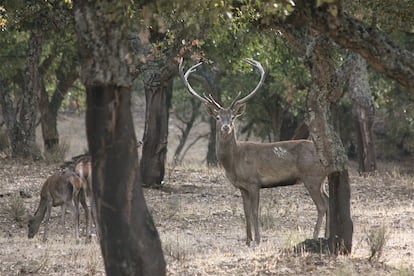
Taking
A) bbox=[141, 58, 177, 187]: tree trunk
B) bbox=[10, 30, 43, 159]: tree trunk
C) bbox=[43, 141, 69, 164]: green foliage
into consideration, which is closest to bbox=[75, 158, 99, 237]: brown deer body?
bbox=[141, 58, 177, 187]: tree trunk

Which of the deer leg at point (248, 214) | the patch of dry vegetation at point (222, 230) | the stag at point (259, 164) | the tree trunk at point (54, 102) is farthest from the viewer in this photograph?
the tree trunk at point (54, 102)

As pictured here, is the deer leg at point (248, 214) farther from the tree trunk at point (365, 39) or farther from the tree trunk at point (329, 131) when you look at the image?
the tree trunk at point (365, 39)

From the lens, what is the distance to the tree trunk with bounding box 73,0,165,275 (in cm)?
772

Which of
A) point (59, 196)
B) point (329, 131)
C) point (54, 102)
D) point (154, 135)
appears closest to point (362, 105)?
point (154, 135)

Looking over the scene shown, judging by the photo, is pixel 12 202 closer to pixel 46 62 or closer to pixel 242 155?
pixel 242 155

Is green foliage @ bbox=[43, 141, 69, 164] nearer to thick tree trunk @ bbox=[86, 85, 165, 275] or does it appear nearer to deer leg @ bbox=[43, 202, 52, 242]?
deer leg @ bbox=[43, 202, 52, 242]

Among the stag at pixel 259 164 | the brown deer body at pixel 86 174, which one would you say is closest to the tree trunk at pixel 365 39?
the stag at pixel 259 164

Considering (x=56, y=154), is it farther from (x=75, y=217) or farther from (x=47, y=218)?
(x=75, y=217)

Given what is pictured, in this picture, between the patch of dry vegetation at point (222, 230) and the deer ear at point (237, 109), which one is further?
the deer ear at point (237, 109)

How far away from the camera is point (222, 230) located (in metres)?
15.3

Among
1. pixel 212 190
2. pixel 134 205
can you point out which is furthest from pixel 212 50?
pixel 134 205

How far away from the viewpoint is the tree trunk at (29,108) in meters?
22.1

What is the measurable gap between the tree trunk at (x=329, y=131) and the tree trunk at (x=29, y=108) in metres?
12.7

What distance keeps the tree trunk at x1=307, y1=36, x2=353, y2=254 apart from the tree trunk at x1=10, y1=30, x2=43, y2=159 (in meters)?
12.7
